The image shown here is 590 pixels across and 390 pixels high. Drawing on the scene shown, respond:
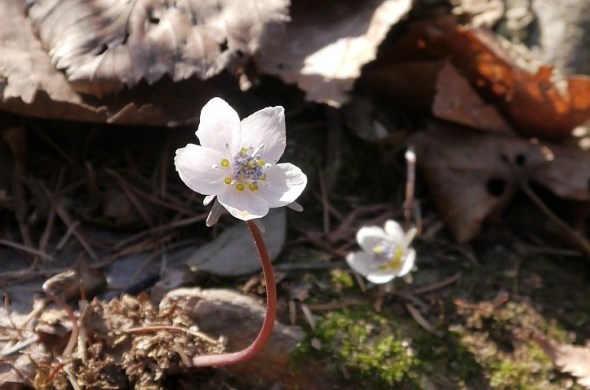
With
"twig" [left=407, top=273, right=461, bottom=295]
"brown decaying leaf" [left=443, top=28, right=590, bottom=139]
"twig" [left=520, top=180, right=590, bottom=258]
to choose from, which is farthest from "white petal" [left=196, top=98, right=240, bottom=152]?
"twig" [left=520, top=180, right=590, bottom=258]

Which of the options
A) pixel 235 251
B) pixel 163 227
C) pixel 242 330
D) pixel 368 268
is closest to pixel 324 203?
pixel 368 268

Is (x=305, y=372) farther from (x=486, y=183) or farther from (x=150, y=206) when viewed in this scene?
(x=486, y=183)

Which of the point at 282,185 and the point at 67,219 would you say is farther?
the point at 67,219

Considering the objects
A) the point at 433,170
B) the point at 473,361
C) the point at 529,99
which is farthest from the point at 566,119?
the point at 473,361

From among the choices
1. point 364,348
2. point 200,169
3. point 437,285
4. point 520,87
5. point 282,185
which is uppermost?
point 200,169

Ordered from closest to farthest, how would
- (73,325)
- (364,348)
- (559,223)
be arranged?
(73,325)
(364,348)
(559,223)

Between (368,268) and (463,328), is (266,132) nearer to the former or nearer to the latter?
(368,268)

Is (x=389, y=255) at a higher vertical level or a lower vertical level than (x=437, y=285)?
higher

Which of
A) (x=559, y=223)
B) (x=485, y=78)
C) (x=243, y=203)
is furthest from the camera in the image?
(x=485, y=78)
